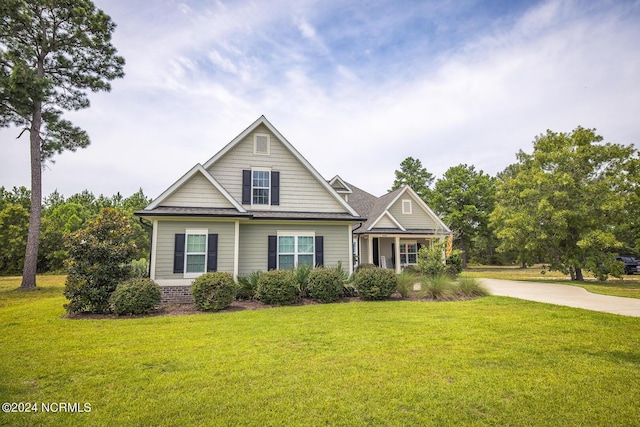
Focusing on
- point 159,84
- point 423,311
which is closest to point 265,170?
point 159,84

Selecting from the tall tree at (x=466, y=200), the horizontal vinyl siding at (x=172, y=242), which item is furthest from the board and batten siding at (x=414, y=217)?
the horizontal vinyl siding at (x=172, y=242)

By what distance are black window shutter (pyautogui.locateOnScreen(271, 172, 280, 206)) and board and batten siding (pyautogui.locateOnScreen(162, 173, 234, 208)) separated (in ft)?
7.00

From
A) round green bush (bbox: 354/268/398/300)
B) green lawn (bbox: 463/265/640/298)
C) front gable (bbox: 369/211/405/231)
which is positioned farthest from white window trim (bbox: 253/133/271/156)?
green lawn (bbox: 463/265/640/298)

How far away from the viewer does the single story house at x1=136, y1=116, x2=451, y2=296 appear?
472 inches

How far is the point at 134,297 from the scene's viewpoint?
9383mm

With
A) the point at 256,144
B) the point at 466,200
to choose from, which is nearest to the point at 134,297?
the point at 256,144

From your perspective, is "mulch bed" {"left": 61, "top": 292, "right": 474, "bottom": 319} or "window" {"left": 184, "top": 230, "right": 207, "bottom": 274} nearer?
"mulch bed" {"left": 61, "top": 292, "right": 474, "bottom": 319}

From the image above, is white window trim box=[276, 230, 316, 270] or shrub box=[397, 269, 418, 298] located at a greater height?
white window trim box=[276, 230, 316, 270]

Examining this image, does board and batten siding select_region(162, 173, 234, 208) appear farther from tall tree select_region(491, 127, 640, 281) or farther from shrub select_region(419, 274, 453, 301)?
tall tree select_region(491, 127, 640, 281)

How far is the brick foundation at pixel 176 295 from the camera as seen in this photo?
38.1 ft

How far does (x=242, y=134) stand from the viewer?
14.2 m

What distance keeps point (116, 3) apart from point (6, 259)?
2954 cm

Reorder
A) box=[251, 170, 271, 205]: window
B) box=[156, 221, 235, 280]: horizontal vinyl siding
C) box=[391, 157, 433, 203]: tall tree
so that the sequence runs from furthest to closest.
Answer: box=[391, 157, 433, 203]: tall tree < box=[251, 170, 271, 205]: window < box=[156, 221, 235, 280]: horizontal vinyl siding

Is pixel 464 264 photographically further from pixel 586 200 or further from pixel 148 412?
pixel 148 412
